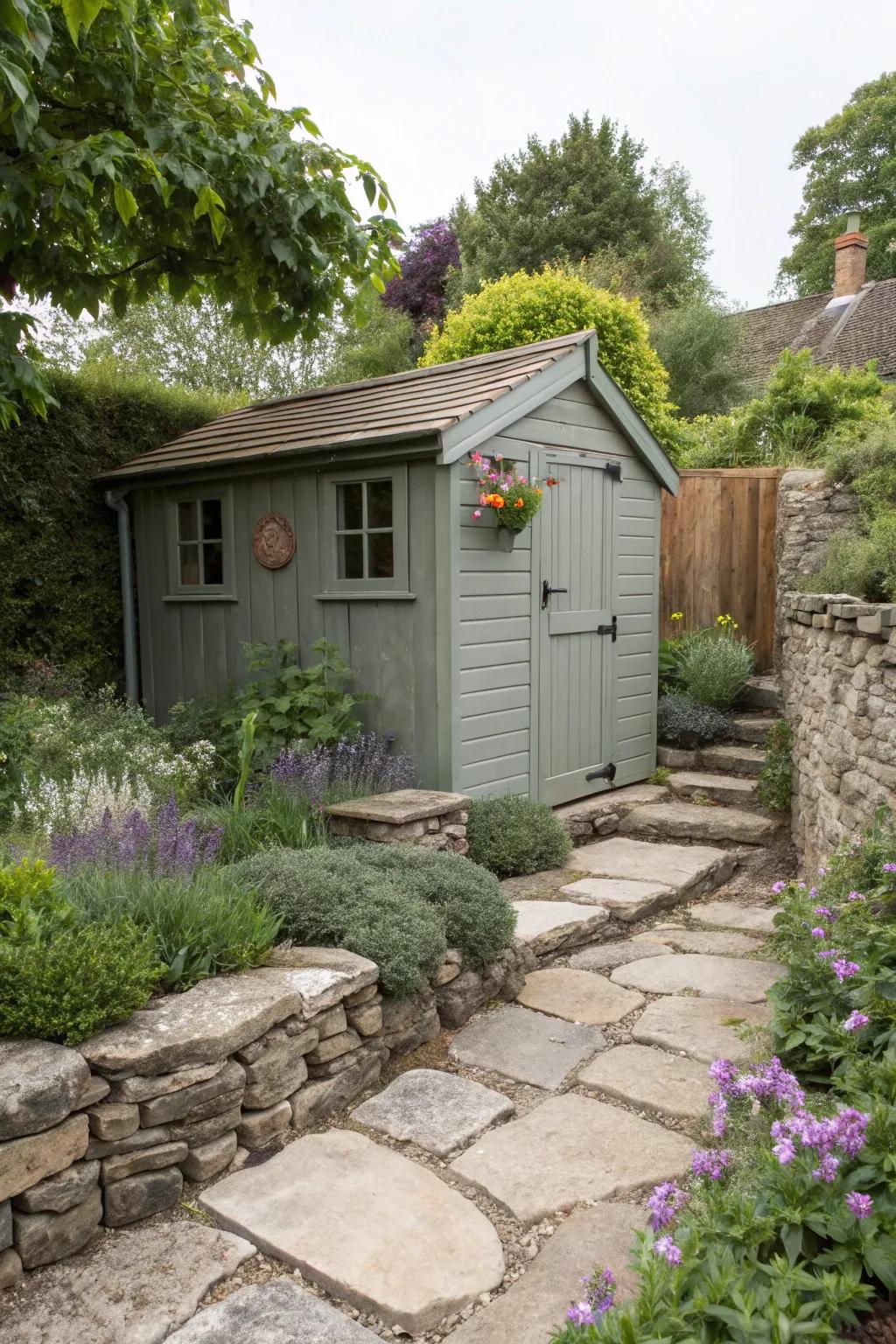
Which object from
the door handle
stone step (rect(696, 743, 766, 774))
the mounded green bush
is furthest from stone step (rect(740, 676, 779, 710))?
the mounded green bush

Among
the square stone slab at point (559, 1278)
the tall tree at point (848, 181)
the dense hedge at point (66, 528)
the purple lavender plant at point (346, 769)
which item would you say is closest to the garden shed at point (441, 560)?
the purple lavender plant at point (346, 769)

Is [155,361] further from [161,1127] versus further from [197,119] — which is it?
[161,1127]

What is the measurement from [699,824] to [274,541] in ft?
10.7

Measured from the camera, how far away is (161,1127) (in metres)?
2.38

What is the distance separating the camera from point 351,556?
18.2 ft

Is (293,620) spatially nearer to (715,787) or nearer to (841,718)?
(715,787)

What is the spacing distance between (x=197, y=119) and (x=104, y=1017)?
431cm

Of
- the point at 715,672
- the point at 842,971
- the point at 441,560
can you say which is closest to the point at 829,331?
the point at 715,672

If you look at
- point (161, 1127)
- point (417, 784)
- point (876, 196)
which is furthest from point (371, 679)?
point (876, 196)

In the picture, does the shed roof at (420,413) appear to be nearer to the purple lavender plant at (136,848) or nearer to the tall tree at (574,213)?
the purple lavender plant at (136,848)

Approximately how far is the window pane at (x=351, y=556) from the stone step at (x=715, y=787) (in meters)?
2.82

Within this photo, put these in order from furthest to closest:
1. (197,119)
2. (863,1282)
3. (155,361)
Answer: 1. (155,361)
2. (197,119)
3. (863,1282)

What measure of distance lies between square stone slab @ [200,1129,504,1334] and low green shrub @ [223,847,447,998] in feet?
2.02

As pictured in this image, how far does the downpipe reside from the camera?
6984 mm
